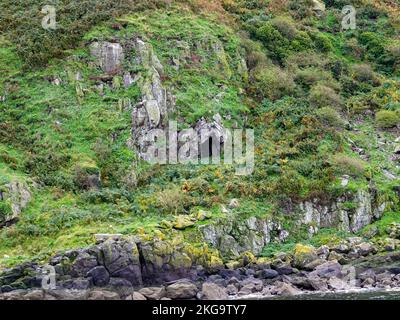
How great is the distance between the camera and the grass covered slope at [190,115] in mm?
38188

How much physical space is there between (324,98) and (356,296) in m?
26.6

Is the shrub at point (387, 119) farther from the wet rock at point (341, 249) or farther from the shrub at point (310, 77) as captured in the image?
the wet rock at point (341, 249)

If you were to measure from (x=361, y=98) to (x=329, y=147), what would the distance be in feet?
36.8

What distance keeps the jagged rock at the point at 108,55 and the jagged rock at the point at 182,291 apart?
23.4 m

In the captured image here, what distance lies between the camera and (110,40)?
5000 cm

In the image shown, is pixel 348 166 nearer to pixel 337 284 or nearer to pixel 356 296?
pixel 337 284

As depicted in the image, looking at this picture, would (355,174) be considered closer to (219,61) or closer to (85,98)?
(219,61)

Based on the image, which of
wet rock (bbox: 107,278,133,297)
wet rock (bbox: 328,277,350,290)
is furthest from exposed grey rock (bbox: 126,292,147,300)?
wet rock (bbox: 328,277,350,290)

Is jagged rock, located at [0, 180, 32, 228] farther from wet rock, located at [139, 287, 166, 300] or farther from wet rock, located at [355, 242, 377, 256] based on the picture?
wet rock, located at [355, 242, 377, 256]

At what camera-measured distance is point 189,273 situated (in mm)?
32688

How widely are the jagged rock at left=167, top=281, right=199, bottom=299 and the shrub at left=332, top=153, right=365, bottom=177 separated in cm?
1745

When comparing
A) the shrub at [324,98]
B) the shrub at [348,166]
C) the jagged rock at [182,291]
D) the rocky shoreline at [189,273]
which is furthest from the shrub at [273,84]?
the jagged rock at [182,291]

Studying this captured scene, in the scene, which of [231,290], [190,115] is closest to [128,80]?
[190,115]
